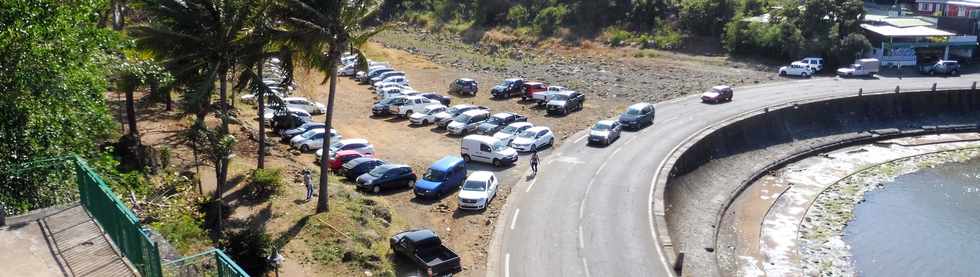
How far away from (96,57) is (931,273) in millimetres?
34732

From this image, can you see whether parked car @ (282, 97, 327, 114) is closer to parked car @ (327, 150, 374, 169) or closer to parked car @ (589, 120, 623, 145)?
parked car @ (327, 150, 374, 169)

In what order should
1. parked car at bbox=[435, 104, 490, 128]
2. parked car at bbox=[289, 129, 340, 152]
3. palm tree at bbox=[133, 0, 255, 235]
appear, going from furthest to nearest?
parked car at bbox=[435, 104, 490, 128] → parked car at bbox=[289, 129, 340, 152] → palm tree at bbox=[133, 0, 255, 235]

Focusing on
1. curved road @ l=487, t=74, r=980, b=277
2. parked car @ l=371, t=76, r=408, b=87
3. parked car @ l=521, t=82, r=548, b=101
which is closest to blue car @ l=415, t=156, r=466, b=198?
curved road @ l=487, t=74, r=980, b=277

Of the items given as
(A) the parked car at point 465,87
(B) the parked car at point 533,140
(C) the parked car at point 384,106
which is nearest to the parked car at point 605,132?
(B) the parked car at point 533,140

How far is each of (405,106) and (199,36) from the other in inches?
948

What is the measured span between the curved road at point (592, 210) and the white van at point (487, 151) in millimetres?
2076

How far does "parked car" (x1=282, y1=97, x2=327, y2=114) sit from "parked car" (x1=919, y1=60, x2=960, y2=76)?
51141 mm

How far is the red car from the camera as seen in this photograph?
122ft

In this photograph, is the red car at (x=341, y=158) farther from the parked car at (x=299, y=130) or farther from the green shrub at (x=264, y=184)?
the green shrub at (x=264, y=184)

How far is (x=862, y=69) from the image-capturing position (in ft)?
207

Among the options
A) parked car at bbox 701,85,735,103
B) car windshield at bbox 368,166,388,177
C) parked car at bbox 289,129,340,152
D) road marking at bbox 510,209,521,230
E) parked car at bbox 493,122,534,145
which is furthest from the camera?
parked car at bbox 701,85,735,103

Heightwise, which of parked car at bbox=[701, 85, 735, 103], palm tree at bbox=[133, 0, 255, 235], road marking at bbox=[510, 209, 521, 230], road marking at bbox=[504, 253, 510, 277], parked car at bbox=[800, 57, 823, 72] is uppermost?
palm tree at bbox=[133, 0, 255, 235]

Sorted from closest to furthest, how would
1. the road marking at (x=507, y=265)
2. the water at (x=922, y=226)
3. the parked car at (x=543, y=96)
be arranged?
the road marking at (x=507, y=265) → the water at (x=922, y=226) → the parked car at (x=543, y=96)

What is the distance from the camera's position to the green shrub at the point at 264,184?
2925 cm
